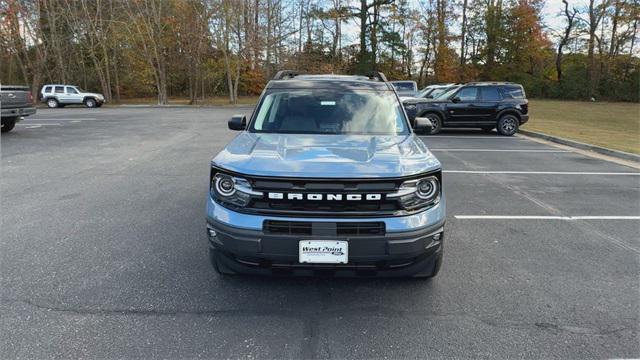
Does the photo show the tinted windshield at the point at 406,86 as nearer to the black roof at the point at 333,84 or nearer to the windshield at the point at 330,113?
the black roof at the point at 333,84

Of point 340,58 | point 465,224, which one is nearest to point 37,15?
point 340,58

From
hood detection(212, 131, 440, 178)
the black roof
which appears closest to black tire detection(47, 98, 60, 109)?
the black roof

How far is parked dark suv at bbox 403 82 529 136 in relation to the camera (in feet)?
47.7

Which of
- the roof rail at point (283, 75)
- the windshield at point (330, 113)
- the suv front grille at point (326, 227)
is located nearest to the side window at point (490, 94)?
the roof rail at point (283, 75)

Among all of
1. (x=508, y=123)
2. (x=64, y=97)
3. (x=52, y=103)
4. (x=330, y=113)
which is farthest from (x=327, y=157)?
(x=52, y=103)

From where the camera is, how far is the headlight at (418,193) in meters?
2.95

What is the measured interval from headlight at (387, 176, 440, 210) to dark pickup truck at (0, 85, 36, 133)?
45.3 ft

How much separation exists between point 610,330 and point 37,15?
41291mm

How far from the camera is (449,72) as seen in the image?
152 ft

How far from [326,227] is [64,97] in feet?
117

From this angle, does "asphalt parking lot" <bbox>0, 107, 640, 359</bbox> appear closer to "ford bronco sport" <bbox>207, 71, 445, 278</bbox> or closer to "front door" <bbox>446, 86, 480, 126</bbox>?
"ford bronco sport" <bbox>207, 71, 445, 278</bbox>

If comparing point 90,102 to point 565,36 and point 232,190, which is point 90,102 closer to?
point 232,190

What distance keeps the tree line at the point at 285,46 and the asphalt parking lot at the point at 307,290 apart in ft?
109

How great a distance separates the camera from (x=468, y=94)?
1454 centimetres
